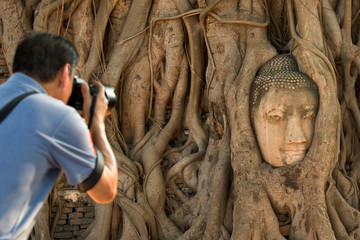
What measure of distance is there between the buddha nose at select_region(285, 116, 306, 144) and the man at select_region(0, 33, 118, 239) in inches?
86.8

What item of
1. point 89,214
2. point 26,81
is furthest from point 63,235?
point 26,81

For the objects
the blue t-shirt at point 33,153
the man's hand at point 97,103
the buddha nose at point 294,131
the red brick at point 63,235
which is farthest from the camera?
the red brick at point 63,235

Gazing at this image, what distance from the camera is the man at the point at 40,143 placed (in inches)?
62.3

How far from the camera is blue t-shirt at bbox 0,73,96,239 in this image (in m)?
1.58

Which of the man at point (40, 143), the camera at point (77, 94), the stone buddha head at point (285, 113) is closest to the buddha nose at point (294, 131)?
the stone buddha head at point (285, 113)

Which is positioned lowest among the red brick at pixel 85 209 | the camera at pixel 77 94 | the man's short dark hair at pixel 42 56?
the red brick at pixel 85 209

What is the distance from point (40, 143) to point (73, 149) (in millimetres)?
107

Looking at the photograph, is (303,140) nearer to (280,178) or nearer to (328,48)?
(280,178)

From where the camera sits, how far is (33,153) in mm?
1593

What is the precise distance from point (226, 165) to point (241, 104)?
55cm

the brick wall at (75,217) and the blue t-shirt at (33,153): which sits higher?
the blue t-shirt at (33,153)

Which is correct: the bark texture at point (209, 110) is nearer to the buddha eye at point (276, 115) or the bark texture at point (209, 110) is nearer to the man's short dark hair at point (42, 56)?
the buddha eye at point (276, 115)

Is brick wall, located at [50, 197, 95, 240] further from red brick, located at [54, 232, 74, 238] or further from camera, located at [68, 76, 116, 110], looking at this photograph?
camera, located at [68, 76, 116, 110]

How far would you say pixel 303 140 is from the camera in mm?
3721
